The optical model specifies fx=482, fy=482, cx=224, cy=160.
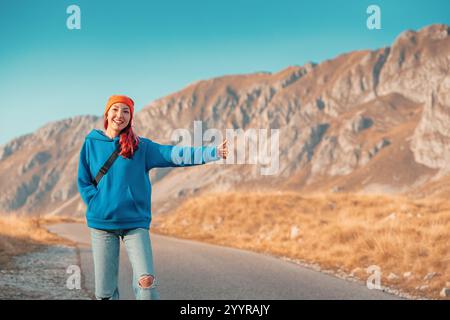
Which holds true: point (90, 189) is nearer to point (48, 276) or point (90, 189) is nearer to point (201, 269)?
point (48, 276)

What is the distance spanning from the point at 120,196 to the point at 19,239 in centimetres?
1437

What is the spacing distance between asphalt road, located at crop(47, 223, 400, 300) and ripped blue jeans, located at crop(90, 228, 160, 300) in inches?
160

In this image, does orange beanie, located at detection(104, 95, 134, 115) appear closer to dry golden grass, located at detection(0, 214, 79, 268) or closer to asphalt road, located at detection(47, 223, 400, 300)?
asphalt road, located at detection(47, 223, 400, 300)

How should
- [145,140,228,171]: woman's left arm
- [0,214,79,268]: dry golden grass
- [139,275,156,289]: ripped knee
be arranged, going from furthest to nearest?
[0,214,79,268]: dry golden grass → [145,140,228,171]: woman's left arm → [139,275,156,289]: ripped knee

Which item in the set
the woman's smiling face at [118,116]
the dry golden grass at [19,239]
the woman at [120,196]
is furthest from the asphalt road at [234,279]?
the woman's smiling face at [118,116]

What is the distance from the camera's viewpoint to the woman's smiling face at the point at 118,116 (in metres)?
4.42

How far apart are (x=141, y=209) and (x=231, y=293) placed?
4.95m

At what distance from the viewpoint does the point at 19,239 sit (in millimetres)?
16875

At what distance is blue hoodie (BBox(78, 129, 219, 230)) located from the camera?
4180mm

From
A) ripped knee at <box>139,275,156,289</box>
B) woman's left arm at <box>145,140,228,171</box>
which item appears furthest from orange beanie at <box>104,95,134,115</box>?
ripped knee at <box>139,275,156,289</box>

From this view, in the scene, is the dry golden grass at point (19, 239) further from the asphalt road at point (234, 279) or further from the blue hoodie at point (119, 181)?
the blue hoodie at point (119, 181)

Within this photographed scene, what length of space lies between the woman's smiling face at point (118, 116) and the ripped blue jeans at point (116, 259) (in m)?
0.96

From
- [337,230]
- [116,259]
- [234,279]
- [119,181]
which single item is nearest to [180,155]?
[119,181]
